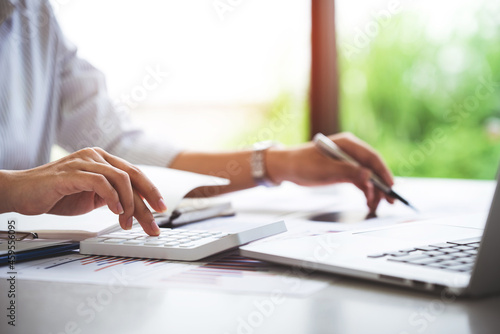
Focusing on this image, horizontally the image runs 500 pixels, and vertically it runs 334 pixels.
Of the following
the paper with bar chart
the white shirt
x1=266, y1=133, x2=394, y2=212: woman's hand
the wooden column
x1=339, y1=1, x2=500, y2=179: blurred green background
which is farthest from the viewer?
the wooden column

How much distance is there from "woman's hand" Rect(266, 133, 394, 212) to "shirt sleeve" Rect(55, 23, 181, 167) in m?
0.25

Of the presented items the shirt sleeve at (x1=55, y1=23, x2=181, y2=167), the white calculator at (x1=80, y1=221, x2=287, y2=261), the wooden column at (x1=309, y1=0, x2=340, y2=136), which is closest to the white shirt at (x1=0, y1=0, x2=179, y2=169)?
the shirt sleeve at (x1=55, y1=23, x2=181, y2=167)

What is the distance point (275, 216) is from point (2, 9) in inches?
27.1

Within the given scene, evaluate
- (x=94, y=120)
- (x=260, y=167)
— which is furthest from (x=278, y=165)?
(x=94, y=120)

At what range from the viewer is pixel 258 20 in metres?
2.71

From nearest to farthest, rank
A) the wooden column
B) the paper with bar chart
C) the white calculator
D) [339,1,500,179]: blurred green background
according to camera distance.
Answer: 1. the paper with bar chart
2. the white calculator
3. [339,1,500,179]: blurred green background
4. the wooden column

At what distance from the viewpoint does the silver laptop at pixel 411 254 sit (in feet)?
1.51

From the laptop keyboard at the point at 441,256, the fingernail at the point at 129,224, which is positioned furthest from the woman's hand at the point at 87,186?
the laptop keyboard at the point at 441,256

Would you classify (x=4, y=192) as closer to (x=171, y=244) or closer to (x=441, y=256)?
(x=171, y=244)

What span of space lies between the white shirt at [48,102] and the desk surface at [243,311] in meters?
0.72

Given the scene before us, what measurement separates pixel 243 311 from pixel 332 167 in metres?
0.72

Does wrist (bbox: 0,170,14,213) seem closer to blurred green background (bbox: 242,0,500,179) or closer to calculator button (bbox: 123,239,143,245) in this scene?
calculator button (bbox: 123,239,143,245)

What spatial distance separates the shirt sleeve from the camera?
1.27 meters

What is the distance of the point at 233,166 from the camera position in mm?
1228
